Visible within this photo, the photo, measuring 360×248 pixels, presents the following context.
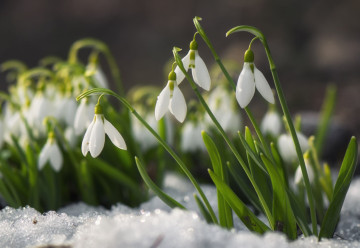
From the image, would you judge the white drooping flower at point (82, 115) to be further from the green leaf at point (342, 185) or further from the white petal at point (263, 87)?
the green leaf at point (342, 185)

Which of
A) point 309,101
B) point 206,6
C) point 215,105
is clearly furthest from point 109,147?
point 206,6

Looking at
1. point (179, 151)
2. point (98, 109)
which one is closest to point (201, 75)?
point (98, 109)

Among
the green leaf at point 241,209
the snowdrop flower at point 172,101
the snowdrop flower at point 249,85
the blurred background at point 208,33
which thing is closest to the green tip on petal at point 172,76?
the snowdrop flower at point 172,101

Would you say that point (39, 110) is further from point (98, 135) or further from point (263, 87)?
point (263, 87)

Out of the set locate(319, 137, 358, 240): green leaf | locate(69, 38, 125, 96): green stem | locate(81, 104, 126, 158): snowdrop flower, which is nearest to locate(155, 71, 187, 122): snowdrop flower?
locate(81, 104, 126, 158): snowdrop flower

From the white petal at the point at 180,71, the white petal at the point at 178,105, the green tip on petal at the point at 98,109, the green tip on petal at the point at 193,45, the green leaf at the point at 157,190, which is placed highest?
the green tip on petal at the point at 193,45

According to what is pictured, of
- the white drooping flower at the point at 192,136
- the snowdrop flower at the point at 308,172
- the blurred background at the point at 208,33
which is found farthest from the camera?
the blurred background at the point at 208,33
